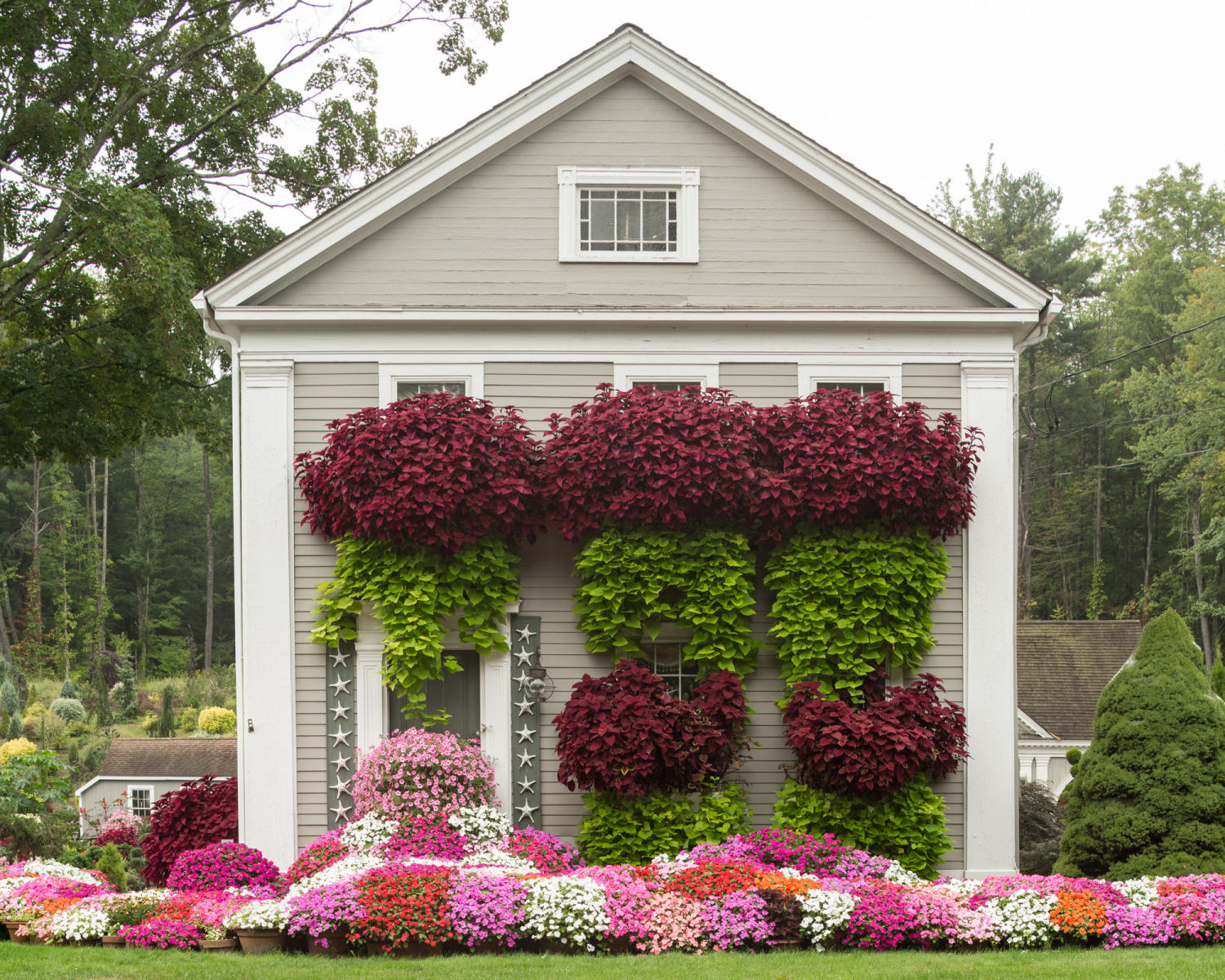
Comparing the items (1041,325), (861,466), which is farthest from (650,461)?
(1041,325)

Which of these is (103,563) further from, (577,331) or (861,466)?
(861,466)

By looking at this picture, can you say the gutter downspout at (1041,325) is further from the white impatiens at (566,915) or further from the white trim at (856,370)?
the white impatiens at (566,915)

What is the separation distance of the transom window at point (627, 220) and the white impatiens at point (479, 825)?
18.8ft

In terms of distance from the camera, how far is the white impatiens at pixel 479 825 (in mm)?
9789

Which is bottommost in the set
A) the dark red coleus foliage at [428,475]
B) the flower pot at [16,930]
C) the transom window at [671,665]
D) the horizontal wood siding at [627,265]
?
the flower pot at [16,930]

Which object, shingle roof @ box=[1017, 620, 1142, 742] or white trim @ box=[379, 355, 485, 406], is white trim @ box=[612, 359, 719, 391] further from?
shingle roof @ box=[1017, 620, 1142, 742]

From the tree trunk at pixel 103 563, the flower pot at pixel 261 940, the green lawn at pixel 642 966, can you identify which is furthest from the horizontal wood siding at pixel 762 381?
the tree trunk at pixel 103 563

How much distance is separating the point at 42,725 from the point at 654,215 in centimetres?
2148

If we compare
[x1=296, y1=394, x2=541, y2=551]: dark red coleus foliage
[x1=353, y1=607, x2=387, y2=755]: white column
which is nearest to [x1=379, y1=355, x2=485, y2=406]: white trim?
[x1=296, y1=394, x2=541, y2=551]: dark red coleus foliage

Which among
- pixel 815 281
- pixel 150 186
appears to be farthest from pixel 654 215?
A: pixel 150 186

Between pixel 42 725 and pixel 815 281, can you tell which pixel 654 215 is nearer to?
pixel 815 281

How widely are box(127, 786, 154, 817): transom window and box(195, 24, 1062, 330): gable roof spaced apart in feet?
37.5

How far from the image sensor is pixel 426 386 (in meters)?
10.8

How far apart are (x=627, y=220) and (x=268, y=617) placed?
543cm
